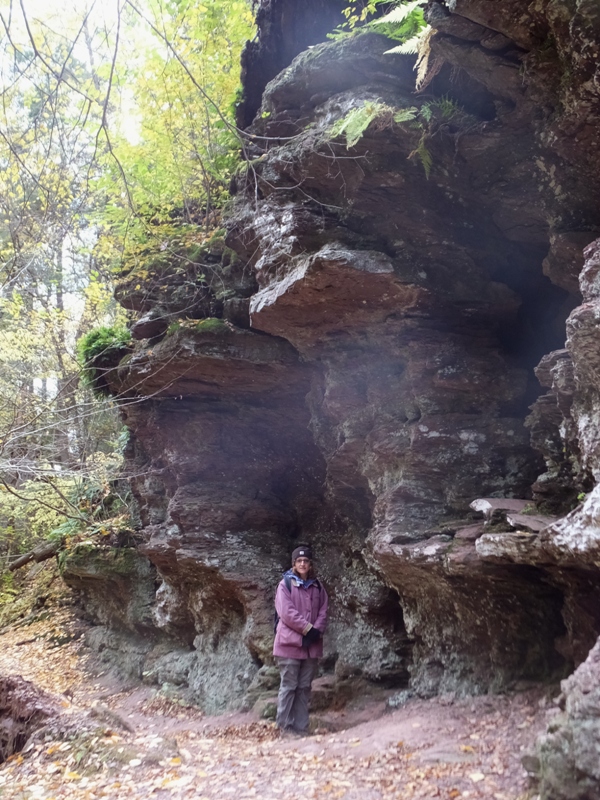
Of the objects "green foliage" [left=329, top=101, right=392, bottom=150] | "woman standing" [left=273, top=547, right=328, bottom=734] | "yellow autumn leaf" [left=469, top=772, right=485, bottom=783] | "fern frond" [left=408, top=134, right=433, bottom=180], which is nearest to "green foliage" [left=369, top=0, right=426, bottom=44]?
"green foliage" [left=329, top=101, right=392, bottom=150]

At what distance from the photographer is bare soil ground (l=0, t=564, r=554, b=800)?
439 cm

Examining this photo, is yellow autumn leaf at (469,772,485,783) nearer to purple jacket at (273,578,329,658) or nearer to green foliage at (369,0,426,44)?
purple jacket at (273,578,329,658)

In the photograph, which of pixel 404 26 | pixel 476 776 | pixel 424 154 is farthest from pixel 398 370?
pixel 476 776

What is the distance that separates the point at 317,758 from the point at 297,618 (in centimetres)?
178

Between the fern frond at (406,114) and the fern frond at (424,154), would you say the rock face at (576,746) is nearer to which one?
the fern frond at (424,154)

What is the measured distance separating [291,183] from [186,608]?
8205 millimetres

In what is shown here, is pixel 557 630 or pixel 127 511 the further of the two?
pixel 127 511

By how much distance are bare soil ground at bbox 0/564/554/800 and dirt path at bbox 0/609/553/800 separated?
12 mm

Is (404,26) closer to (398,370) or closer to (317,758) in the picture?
(398,370)

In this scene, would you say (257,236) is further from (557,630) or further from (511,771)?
(511,771)

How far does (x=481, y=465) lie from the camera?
7.27m

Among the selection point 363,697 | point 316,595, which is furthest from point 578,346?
point 363,697

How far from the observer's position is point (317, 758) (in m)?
5.57

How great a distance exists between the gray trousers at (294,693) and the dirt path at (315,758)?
248 mm
